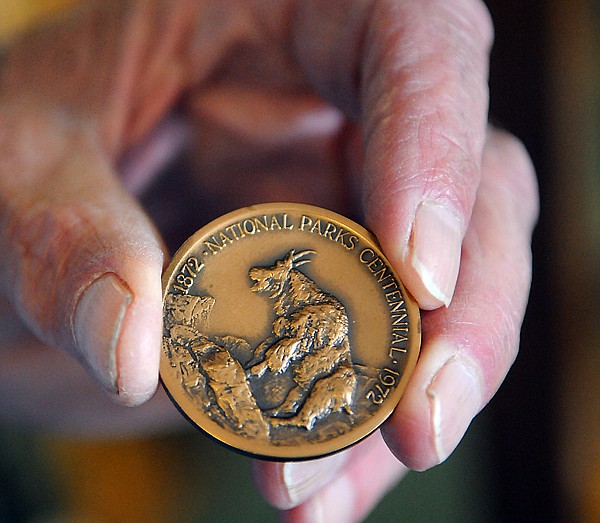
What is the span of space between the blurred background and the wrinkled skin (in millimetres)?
103

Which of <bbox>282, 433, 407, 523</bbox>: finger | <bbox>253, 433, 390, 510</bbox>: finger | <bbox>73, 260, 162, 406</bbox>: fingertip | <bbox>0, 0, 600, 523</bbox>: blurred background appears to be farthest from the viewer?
<bbox>0, 0, 600, 523</bbox>: blurred background

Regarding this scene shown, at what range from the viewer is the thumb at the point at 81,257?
587 mm

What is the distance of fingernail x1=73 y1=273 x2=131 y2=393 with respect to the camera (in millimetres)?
583

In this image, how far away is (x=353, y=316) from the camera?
651mm

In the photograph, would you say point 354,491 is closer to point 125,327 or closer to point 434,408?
point 434,408

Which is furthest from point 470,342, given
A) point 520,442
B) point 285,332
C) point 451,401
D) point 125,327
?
point 520,442

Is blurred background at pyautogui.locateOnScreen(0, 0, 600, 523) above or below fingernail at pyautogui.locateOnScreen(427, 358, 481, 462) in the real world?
below

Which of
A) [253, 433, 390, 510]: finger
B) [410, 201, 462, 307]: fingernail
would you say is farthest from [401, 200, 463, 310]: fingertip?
[253, 433, 390, 510]: finger

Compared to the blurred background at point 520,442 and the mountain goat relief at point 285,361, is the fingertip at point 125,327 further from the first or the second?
the blurred background at point 520,442

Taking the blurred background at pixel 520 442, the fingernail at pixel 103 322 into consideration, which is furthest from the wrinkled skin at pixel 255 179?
the blurred background at pixel 520 442

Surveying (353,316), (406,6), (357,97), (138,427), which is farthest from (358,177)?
(138,427)

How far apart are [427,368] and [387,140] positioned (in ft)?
0.78

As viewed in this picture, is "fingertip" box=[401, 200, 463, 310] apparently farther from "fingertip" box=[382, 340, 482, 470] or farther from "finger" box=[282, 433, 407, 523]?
"finger" box=[282, 433, 407, 523]

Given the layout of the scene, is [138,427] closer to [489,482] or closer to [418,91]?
[489,482]
